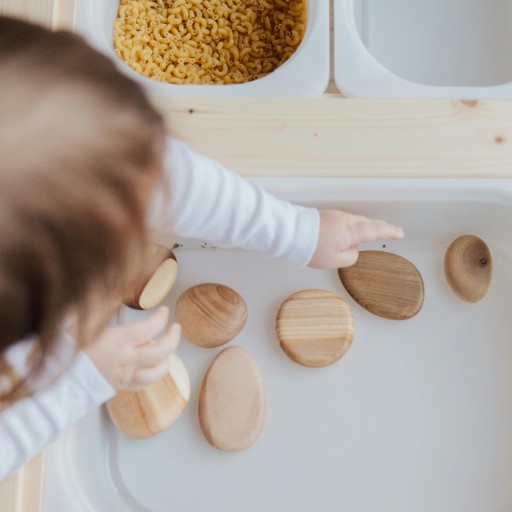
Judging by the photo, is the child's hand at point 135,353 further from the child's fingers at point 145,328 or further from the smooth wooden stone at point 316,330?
the smooth wooden stone at point 316,330

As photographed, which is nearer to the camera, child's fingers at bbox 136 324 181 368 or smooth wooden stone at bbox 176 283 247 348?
child's fingers at bbox 136 324 181 368

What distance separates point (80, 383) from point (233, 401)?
0.18 metres

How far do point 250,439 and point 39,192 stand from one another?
1.27 feet

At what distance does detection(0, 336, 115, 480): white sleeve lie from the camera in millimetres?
557

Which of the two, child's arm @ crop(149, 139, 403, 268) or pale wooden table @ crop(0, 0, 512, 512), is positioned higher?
pale wooden table @ crop(0, 0, 512, 512)

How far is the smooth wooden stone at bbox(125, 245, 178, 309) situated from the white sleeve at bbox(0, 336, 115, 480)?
154mm

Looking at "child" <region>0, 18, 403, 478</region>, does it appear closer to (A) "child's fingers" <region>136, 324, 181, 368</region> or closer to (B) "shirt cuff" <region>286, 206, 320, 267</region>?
(A) "child's fingers" <region>136, 324, 181, 368</region>

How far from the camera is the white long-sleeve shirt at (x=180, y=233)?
558 mm

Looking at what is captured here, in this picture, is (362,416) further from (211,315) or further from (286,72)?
(286,72)

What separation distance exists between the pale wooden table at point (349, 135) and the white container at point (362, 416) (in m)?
0.02

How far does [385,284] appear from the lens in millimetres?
751

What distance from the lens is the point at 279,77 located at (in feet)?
2.41

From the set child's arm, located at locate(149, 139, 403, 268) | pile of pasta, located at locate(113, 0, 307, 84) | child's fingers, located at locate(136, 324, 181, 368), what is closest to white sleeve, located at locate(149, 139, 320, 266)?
child's arm, located at locate(149, 139, 403, 268)

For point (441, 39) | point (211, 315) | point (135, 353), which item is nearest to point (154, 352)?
point (135, 353)
